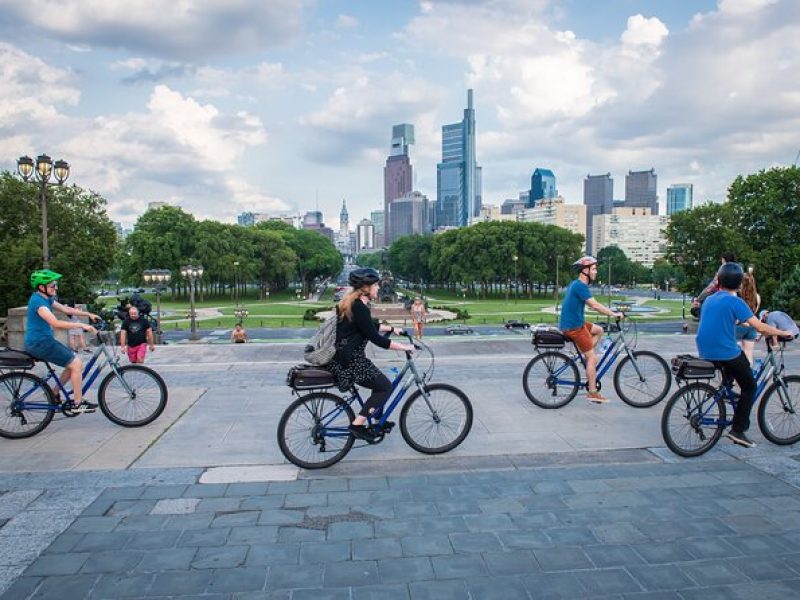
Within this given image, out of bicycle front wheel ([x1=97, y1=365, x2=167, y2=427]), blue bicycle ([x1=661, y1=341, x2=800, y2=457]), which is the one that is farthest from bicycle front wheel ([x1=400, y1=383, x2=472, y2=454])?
bicycle front wheel ([x1=97, y1=365, x2=167, y2=427])

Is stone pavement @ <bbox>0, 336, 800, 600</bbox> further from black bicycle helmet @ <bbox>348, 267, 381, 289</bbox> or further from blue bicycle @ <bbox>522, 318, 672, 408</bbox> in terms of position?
black bicycle helmet @ <bbox>348, 267, 381, 289</bbox>

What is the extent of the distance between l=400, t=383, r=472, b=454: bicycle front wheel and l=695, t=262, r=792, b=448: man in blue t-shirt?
2.33 metres

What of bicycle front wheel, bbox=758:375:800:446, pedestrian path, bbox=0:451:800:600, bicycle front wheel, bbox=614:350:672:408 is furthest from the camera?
bicycle front wheel, bbox=614:350:672:408

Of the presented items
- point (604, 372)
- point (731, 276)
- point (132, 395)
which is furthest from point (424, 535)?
point (604, 372)

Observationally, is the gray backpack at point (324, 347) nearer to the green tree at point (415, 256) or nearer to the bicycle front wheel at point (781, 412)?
the bicycle front wheel at point (781, 412)

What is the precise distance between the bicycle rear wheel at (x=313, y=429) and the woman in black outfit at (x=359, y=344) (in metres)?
0.14

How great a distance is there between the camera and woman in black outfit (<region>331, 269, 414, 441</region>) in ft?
17.6

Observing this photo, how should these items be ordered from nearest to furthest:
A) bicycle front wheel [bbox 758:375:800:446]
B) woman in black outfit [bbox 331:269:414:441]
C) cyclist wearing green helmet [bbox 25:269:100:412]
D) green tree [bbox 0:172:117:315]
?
woman in black outfit [bbox 331:269:414:441], bicycle front wheel [bbox 758:375:800:446], cyclist wearing green helmet [bbox 25:269:100:412], green tree [bbox 0:172:117:315]

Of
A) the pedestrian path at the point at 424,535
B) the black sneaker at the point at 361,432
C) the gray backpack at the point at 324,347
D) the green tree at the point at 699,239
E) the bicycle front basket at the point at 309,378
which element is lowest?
the pedestrian path at the point at 424,535

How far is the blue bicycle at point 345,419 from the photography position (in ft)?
17.5

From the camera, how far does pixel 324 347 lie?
5398mm

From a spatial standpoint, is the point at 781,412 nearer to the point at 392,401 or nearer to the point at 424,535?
the point at 392,401

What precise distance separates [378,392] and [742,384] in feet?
11.2

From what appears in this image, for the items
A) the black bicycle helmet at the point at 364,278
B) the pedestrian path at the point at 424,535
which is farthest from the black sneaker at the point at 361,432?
the black bicycle helmet at the point at 364,278
